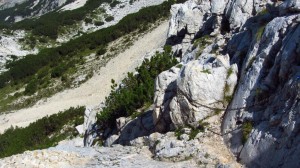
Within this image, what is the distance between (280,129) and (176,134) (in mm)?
2822

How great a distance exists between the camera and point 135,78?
15758mm

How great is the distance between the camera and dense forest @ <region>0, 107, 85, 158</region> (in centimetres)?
1811

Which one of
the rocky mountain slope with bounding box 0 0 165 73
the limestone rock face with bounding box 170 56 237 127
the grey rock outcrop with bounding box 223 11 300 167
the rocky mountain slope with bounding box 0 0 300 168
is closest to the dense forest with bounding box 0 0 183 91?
the rocky mountain slope with bounding box 0 0 165 73

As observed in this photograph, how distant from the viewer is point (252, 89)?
27.7ft

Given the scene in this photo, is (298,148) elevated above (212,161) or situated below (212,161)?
above

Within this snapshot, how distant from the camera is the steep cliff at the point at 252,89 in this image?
714 cm

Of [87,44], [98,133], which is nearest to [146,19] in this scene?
[87,44]

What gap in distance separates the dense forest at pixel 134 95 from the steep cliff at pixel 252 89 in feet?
7.36

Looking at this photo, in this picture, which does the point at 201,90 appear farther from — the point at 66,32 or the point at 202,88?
the point at 66,32

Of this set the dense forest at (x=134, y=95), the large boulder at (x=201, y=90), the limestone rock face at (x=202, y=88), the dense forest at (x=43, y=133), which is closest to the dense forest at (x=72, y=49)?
the dense forest at (x=43, y=133)

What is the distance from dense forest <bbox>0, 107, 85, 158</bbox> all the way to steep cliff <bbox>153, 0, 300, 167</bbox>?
28.9 feet

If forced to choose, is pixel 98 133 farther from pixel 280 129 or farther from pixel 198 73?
pixel 280 129

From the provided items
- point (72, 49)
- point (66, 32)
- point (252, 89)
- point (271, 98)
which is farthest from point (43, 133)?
point (66, 32)

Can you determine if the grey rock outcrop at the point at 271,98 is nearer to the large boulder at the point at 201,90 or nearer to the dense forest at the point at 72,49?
the large boulder at the point at 201,90
